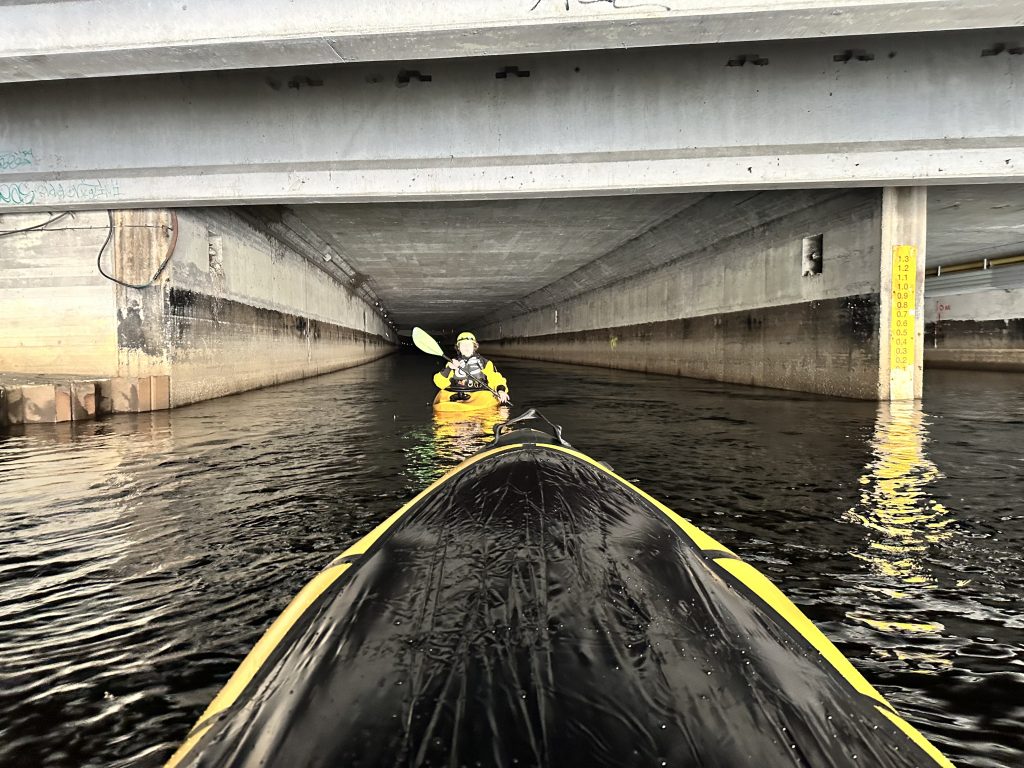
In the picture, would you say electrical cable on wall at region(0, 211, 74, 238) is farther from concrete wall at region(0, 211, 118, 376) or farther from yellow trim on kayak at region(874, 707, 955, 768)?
yellow trim on kayak at region(874, 707, 955, 768)

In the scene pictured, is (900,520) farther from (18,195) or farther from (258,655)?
(18,195)

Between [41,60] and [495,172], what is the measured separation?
5.82 m

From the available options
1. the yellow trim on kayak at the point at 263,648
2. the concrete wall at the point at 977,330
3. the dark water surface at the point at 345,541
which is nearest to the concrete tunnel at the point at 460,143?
the dark water surface at the point at 345,541

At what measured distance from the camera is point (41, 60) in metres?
6.45

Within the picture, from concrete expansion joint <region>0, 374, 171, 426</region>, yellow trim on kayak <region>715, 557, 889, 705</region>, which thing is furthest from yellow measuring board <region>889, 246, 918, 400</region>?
concrete expansion joint <region>0, 374, 171, 426</region>

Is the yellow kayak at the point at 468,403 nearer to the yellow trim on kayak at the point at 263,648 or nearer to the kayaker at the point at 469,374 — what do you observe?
the kayaker at the point at 469,374

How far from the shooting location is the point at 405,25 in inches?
241

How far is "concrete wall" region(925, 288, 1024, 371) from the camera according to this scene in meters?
19.1

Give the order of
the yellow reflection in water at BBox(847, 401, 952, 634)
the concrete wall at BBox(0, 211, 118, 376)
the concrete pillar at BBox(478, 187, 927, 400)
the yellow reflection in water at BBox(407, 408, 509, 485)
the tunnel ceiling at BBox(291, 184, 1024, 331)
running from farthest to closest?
the tunnel ceiling at BBox(291, 184, 1024, 331) → the concrete pillar at BBox(478, 187, 927, 400) → the concrete wall at BBox(0, 211, 118, 376) → the yellow reflection in water at BBox(407, 408, 509, 485) → the yellow reflection in water at BBox(847, 401, 952, 634)

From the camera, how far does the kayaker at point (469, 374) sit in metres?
9.36

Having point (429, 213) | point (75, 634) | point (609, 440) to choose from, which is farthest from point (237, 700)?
point (429, 213)

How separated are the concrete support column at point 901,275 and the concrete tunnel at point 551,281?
0.04m

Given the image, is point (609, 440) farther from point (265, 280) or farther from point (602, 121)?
point (265, 280)

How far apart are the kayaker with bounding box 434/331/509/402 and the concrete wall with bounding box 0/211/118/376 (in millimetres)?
5543
